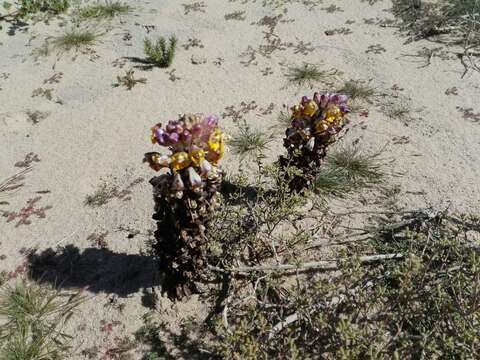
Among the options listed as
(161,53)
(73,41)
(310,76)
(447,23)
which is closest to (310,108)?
(310,76)

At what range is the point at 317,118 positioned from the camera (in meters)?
3.12

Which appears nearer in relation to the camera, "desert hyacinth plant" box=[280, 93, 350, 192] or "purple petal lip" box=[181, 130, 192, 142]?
"purple petal lip" box=[181, 130, 192, 142]

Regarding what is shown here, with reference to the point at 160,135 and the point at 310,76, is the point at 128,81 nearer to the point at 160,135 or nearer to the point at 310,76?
the point at 310,76

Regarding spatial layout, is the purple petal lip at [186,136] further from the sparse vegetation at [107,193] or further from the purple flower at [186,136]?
the sparse vegetation at [107,193]

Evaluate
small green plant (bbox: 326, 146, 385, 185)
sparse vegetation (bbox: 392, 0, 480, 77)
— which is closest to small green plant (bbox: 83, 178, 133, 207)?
small green plant (bbox: 326, 146, 385, 185)

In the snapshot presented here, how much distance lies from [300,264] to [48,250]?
211 cm

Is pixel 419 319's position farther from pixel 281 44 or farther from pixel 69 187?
pixel 281 44

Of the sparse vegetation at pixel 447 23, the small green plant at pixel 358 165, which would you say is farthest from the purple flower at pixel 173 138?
the sparse vegetation at pixel 447 23

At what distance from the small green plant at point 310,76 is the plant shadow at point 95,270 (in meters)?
3.09

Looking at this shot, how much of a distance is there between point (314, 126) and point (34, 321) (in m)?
2.42

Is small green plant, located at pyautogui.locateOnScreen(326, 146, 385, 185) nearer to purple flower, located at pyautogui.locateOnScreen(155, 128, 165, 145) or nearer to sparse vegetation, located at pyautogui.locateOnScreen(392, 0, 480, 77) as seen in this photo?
purple flower, located at pyautogui.locateOnScreen(155, 128, 165, 145)

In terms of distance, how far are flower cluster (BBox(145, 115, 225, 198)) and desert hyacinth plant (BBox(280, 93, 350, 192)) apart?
93 centimetres

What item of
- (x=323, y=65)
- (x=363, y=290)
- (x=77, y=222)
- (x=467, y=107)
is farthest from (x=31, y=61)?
(x=467, y=107)

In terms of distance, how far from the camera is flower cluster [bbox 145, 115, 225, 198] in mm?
2260
